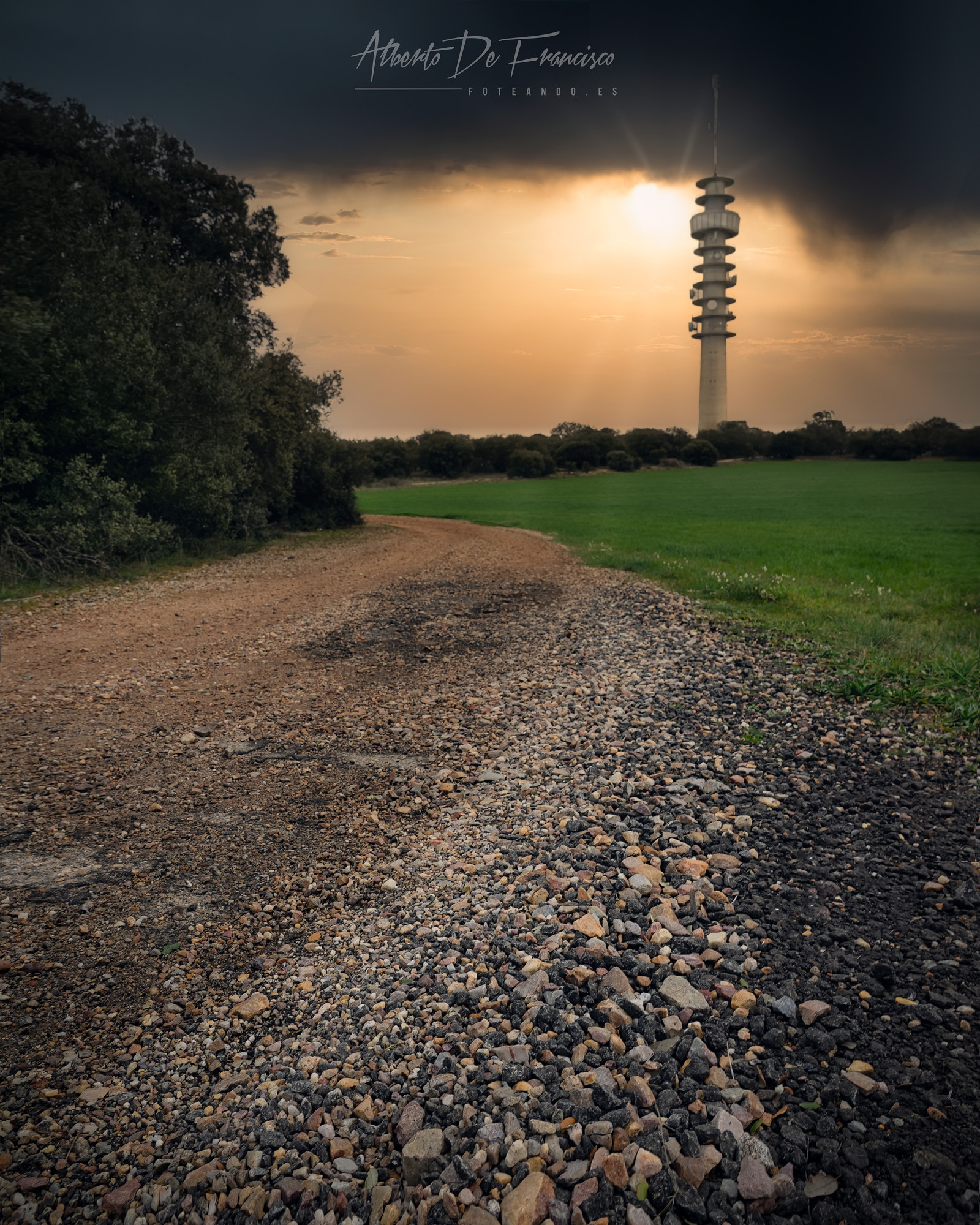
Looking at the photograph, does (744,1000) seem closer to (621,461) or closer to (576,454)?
(576,454)

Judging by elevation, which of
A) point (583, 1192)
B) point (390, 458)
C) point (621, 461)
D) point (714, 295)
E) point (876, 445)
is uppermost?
point (714, 295)

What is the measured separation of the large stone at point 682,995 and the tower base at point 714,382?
13907 centimetres

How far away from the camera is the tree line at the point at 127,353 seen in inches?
730

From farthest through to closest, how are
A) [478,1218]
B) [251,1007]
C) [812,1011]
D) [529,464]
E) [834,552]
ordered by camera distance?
[529,464], [834,552], [251,1007], [812,1011], [478,1218]

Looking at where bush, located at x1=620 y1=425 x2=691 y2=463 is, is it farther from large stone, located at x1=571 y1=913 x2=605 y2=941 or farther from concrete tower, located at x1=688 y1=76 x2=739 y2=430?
→ large stone, located at x1=571 y1=913 x2=605 y2=941

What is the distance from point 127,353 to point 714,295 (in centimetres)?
14051

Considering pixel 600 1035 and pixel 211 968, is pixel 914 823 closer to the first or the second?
pixel 600 1035

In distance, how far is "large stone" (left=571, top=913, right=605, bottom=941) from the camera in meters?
4.72

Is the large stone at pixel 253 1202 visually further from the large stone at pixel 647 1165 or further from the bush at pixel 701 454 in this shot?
the bush at pixel 701 454

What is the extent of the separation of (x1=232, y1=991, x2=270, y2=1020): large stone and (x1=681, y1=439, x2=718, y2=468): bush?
3937 inches

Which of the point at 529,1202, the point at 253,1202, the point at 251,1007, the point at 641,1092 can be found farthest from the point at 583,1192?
the point at 251,1007

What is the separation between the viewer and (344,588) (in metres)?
19.2

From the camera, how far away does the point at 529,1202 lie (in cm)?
303

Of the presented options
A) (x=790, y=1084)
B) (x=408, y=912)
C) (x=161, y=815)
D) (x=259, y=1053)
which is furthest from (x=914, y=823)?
(x=161, y=815)
